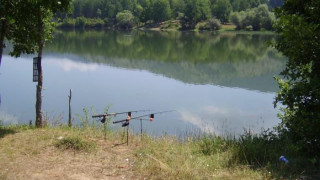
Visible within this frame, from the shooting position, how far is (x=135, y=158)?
779 centimetres

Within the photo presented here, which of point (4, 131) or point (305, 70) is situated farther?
point (4, 131)

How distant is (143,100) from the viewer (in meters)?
20.8

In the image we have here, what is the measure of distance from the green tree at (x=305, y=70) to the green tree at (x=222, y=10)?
115 meters

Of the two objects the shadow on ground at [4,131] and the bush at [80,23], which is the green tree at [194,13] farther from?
the shadow on ground at [4,131]

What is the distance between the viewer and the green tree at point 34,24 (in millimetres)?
9205

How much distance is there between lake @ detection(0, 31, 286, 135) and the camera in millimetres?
16453

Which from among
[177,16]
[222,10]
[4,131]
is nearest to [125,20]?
[177,16]

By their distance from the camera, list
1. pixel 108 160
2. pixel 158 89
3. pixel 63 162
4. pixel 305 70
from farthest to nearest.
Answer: pixel 158 89 → pixel 305 70 → pixel 108 160 → pixel 63 162

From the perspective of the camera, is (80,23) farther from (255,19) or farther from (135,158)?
(135,158)

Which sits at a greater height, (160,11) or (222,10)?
(222,10)

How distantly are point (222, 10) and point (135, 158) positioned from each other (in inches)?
4704

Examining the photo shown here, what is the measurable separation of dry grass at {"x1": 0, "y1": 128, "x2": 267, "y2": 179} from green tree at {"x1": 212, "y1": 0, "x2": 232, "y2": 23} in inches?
4559

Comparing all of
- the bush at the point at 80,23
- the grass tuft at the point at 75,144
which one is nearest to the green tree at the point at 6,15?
the grass tuft at the point at 75,144

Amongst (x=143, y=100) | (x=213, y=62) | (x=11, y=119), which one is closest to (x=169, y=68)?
(x=213, y=62)
